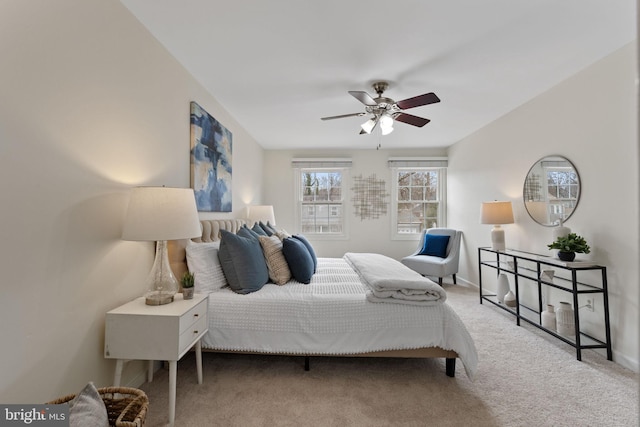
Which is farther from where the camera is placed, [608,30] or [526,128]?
[526,128]

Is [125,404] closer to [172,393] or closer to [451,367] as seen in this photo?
[172,393]

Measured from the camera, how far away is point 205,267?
2.29 m

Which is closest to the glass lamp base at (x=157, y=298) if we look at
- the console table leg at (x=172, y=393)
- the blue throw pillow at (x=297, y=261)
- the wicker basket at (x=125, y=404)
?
the console table leg at (x=172, y=393)

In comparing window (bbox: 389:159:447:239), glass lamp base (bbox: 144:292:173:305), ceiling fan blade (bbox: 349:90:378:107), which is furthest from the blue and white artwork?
window (bbox: 389:159:447:239)

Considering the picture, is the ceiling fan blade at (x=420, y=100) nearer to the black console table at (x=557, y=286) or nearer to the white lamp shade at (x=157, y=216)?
the black console table at (x=557, y=286)

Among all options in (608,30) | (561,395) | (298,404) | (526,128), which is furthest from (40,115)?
(526,128)

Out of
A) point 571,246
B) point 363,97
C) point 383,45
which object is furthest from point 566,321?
point 383,45

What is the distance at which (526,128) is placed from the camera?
132 inches

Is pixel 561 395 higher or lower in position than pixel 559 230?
lower

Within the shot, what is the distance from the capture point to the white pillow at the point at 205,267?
223 centimetres

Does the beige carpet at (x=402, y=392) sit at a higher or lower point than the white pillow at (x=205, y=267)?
lower

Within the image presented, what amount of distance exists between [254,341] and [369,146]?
4.21m

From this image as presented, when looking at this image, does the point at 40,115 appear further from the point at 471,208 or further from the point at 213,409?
the point at 471,208

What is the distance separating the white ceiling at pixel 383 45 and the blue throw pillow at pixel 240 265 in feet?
4.92
